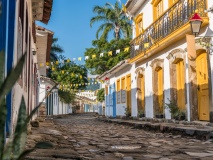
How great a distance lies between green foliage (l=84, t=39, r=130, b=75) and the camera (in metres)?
31.9

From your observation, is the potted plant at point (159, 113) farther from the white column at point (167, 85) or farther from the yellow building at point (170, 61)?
the white column at point (167, 85)

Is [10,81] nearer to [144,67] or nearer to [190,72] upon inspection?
[190,72]

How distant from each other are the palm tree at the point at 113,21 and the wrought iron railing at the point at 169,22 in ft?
57.0

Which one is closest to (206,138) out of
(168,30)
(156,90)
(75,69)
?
(168,30)

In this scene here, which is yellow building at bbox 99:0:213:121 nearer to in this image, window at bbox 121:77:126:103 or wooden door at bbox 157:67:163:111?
wooden door at bbox 157:67:163:111

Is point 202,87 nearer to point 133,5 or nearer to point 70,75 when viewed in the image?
point 133,5

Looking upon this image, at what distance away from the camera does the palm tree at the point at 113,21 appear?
3388cm

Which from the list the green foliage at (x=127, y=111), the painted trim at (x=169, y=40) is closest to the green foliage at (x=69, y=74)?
the green foliage at (x=127, y=111)

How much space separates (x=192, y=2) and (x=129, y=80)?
983cm

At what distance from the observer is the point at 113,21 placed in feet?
113

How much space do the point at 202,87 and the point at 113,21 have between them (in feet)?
80.8

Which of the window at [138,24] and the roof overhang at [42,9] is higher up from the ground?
the window at [138,24]

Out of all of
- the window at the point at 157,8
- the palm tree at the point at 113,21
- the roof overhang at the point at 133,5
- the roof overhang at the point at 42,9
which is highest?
the palm tree at the point at 113,21

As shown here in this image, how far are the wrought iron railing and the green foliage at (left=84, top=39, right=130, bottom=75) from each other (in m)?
15.2
